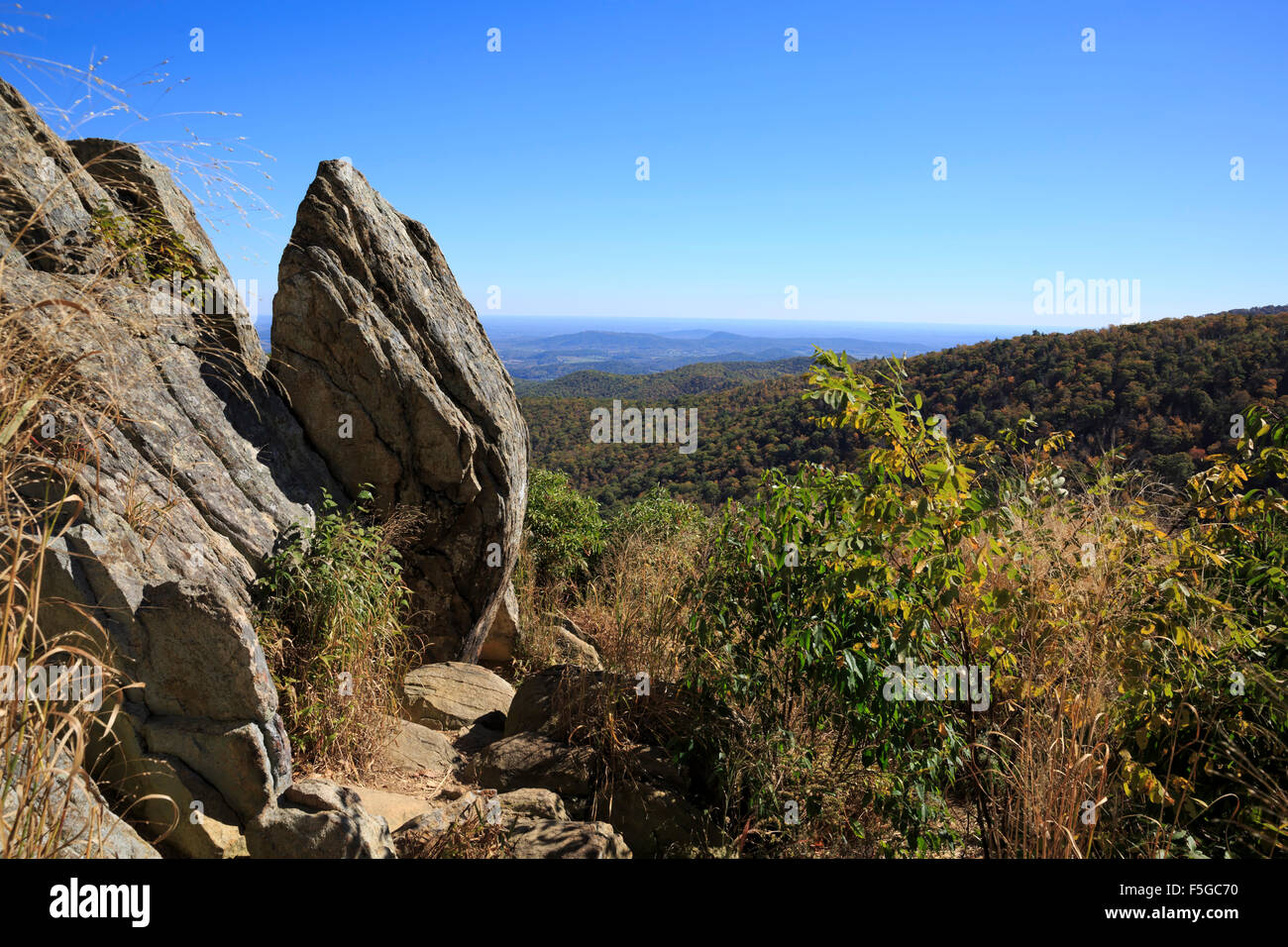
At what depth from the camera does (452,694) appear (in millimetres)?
5379

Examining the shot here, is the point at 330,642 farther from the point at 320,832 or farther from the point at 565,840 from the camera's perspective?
the point at 565,840

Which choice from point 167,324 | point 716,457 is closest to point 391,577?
point 167,324

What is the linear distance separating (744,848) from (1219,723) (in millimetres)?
2126

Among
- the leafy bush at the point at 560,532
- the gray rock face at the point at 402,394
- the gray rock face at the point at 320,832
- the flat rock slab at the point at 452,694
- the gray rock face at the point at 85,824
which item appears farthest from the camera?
the leafy bush at the point at 560,532

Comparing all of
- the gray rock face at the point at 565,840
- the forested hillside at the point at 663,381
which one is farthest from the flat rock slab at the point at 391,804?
the forested hillside at the point at 663,381

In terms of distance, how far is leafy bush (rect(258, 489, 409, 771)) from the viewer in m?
3.79

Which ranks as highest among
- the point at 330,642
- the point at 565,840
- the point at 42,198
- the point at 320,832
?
the point at 42,198

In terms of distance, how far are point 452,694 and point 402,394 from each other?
247cm

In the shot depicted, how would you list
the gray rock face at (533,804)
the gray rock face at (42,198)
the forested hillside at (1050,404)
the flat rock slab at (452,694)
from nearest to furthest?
the gray rock face at (533,804) < the gray rock face at (42,198) < the flat rock slab at (452,694) < the forested hillside at (1050,404)

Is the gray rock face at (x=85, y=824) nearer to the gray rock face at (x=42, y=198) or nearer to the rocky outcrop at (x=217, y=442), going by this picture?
the rocky outcrop at (x=217, y=442)

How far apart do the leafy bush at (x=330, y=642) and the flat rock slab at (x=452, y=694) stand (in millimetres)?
569

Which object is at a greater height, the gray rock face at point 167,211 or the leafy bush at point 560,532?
the gray rock face at point 167,211

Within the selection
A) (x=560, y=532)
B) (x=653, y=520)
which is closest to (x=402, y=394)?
(x=560, y=532)

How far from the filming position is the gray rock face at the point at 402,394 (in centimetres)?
534
